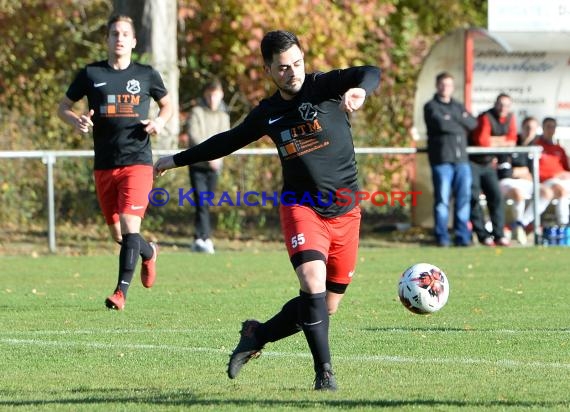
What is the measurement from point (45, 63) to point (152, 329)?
49.3 ft

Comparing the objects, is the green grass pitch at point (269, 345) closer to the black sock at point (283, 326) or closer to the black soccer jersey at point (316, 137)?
the black sock at point (283, 326)

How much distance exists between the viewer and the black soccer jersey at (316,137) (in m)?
7.23

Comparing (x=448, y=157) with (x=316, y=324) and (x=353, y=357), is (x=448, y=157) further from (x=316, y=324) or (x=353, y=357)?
(x=316, y=324)

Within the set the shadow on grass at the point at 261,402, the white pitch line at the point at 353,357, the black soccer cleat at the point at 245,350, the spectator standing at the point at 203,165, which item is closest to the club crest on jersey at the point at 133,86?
the white pitch line at the point at 353,357

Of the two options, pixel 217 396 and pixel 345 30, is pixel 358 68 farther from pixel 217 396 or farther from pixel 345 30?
pixel 345 30

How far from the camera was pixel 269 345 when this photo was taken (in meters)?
9.10

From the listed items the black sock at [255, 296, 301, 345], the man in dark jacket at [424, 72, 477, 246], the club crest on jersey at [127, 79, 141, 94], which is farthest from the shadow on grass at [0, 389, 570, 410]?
the man in dark jacket at [424, 72, 477, 246]

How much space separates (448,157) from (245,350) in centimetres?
1142

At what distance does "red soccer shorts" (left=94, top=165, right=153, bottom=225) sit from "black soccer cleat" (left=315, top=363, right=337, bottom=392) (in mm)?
4769

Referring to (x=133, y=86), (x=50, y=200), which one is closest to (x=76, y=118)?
(x=133, y=86)

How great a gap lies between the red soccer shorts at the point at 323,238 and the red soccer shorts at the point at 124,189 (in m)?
4.16

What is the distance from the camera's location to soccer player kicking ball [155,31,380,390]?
7016 mm

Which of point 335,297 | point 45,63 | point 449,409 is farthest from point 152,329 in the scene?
point 45,63

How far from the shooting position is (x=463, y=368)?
7.70 metres
